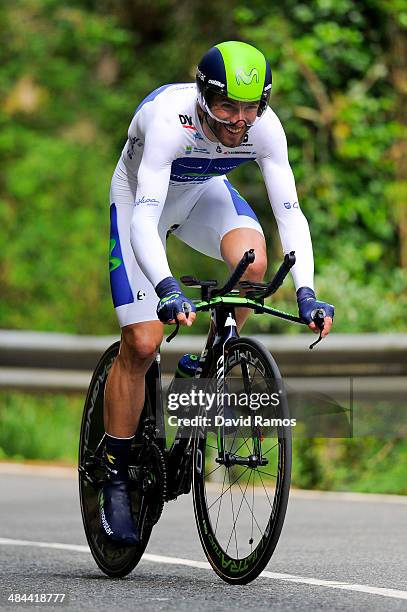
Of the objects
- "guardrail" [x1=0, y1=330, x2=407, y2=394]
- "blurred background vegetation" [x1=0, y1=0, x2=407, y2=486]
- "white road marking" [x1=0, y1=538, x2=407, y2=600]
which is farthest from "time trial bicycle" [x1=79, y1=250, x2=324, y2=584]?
"blurred background vegetation" [x1=0, y1=0, x2=407, y2=486]

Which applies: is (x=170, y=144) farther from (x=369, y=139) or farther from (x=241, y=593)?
(x=369, y=139)

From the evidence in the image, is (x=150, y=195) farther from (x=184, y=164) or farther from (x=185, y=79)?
(x=185, y=79)

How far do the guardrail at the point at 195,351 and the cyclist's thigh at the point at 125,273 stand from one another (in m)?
4.28

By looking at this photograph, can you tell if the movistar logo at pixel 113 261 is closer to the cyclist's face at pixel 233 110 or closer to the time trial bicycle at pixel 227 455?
the time trial bicycle at pixel 227 455

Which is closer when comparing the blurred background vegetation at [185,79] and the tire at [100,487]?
the tire at [100,487]

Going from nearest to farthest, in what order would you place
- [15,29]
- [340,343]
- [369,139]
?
[340,343] → [369,139] → [15,29]

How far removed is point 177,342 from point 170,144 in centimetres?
568

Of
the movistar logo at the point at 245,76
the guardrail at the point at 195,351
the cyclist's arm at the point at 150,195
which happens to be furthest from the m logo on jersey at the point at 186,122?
the guardrail at the point at 195,351

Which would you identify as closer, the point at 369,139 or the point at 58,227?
the point at 369,139

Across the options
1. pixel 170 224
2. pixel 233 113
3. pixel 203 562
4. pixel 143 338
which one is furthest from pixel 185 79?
pixel 233 113

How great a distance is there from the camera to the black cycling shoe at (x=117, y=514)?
702 cm

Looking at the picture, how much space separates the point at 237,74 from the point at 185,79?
1315 cm

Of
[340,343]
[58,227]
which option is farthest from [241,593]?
[58,227]

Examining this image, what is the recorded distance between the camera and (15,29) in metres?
21.2
